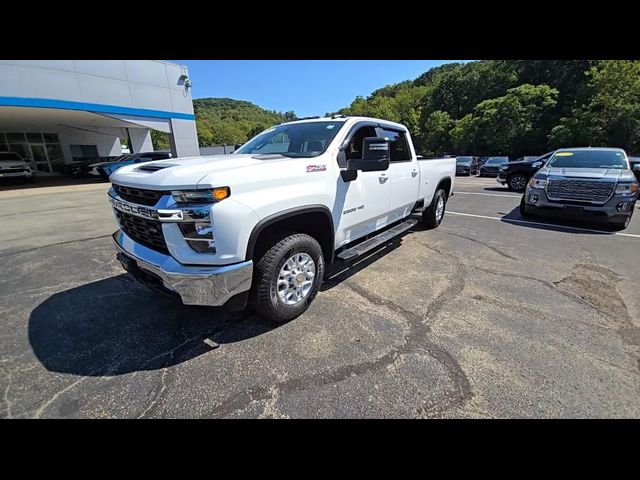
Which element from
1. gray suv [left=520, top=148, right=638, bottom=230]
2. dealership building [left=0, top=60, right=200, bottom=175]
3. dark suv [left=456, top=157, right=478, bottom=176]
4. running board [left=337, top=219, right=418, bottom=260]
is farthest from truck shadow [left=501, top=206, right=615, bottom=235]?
dealership building [left=0, top=60, right=200, bottom=175]

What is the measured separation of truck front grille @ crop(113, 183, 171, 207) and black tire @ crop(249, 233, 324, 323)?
92cm

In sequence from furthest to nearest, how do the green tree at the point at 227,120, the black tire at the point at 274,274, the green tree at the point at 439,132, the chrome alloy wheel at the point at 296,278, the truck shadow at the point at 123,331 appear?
the green tree at the point at 227,120 → the green tree at the point at 439,132 → the chrome alloy wheel at the point at 296,278 → the black tire at the point at 274,274 → the truck shadow at the point at 123,331

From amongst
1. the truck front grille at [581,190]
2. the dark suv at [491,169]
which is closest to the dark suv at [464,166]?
the dark suv at [491,169]

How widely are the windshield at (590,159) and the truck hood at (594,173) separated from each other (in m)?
0.34

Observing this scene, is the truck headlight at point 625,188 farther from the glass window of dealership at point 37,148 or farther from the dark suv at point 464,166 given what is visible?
the glass window of dealership at point 37,148

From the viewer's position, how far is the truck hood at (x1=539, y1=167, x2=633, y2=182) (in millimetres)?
5659

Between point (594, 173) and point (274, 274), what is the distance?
7.13 metres

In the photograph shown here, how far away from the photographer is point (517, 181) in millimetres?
12586

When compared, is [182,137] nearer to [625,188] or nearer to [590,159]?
[590,159]

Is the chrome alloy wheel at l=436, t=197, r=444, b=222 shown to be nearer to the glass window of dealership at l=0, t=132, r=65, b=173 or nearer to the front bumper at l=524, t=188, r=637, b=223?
the front bumper at l=524, t=188, r=637, b=223

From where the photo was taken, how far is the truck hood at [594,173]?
566cm

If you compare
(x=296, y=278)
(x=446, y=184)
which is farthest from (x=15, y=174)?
(x=446, y=184)
